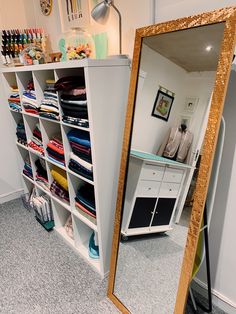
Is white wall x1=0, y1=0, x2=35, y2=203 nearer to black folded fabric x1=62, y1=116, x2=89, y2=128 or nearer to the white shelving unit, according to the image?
the white shelving unit

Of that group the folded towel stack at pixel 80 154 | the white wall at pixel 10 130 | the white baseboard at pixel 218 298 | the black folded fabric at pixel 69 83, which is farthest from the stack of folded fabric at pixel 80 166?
the white wall at pixel 10 130

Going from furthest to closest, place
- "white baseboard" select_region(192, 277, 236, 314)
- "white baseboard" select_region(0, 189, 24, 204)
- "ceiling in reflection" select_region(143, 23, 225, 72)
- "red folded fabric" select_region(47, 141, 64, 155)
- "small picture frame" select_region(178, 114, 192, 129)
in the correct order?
"white baseboard" select_region(0, 189, 24, 204) < "red folded fabric" select_region(47, 141, 64, 155) < "white baseboard" select_region(192, 277, 236, 314) < "small picture frame" select_region(178, 114, 192, 129) < "ceiling in reflection" select_region(143, 23, 225, 72)

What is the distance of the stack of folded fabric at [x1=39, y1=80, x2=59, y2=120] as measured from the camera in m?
1.64

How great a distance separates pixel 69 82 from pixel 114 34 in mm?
532

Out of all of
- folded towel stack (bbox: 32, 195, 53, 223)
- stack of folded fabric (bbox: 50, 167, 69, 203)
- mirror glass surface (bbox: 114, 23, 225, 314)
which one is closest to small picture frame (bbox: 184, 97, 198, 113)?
mirror glass surface (bbox: 114, 23, 225, 314)

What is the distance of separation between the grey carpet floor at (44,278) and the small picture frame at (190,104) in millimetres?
1286

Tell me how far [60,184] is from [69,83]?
0.88 meters

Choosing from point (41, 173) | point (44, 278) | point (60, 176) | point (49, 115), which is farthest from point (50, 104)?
point (44, 278)

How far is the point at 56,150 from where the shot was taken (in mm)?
1792

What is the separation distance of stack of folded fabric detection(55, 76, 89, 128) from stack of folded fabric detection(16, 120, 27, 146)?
0.99 metres

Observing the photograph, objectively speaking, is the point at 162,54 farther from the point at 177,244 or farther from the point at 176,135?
the point at 177,244

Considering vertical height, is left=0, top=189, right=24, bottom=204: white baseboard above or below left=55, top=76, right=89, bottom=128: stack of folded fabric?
below

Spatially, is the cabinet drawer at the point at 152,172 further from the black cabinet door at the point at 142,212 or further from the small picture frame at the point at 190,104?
the small picture frame at the point at 190,104

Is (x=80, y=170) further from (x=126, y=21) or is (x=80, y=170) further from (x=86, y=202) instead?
(x=126, y=21)
